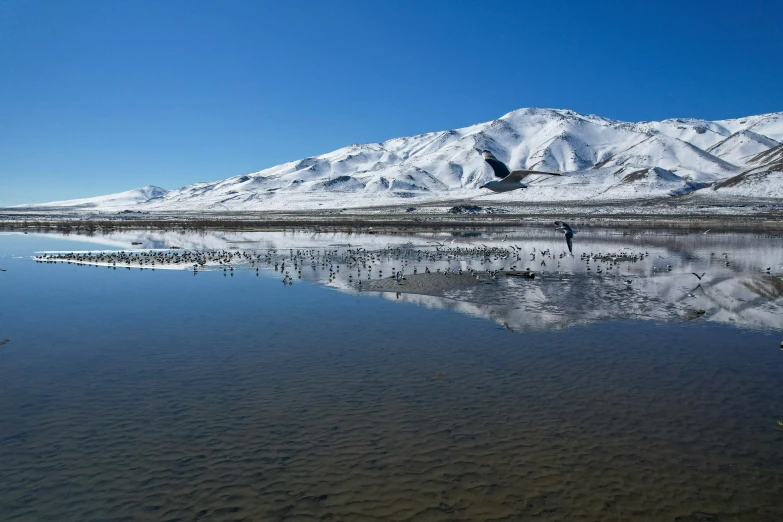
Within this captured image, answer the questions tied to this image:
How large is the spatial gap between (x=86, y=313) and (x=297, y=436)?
13.4 metres

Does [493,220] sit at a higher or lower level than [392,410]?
higher

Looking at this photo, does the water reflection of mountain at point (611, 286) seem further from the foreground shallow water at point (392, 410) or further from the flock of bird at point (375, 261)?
the foreground shallow water at point (392, 410)

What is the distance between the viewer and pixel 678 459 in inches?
320

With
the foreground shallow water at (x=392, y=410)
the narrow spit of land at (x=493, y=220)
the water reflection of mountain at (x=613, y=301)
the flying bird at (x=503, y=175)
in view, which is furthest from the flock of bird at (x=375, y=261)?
the narrow spit of land at (x=493, y=220)

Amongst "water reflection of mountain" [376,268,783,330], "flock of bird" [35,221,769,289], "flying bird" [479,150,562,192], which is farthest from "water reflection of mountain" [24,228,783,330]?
"flying bird" [479,150,562,192]

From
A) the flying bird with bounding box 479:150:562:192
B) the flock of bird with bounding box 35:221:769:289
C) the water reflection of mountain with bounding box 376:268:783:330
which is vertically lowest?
the water reflection of mountain with bounding box 376:268:783:330

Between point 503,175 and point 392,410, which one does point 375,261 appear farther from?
point 392,410

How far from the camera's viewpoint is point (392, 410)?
984 cm

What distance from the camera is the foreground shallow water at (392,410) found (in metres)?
7.19

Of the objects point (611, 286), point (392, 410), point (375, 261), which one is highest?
point (375, 261)

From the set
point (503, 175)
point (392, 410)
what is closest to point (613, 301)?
point (503, 175)

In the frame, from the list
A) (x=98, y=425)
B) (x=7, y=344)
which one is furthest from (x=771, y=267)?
(x=7, y=344)

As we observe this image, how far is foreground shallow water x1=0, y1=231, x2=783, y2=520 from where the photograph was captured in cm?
719

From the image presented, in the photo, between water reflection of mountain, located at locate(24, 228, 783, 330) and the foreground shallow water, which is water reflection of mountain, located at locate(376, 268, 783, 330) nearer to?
water reflection of mountain, located at locate(24, 228, 783, 330)
